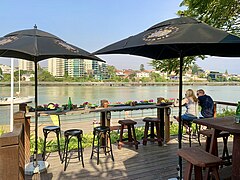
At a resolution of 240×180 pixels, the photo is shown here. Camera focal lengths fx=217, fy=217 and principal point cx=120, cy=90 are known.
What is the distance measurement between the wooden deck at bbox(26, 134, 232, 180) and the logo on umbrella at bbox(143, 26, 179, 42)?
1.97m

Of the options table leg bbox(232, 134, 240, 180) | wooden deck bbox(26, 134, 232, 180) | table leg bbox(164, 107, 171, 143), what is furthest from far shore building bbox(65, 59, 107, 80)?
table leg bbox(232, 134, 240, 180)

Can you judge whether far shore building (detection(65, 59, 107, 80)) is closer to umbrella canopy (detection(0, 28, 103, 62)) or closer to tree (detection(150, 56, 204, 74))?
tree (detection(150, 56, 204, 74))

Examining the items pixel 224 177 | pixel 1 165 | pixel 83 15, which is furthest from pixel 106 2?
pixel 1 165

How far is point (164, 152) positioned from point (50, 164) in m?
2.11

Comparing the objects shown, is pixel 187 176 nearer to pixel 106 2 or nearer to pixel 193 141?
pixel 193 141

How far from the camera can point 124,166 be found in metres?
3.51

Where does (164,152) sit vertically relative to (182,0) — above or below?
below

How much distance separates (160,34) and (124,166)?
2253mm

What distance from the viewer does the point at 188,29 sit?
7.25 ft

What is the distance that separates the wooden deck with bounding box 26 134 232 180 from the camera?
10.3 ft

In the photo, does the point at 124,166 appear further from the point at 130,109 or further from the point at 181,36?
the point at 181,36

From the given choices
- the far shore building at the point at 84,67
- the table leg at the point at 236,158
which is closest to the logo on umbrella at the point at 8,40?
the table leg at the point at 236,158

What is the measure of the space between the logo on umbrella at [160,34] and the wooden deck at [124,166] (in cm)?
197

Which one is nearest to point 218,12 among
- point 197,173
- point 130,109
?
point 130,109
